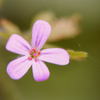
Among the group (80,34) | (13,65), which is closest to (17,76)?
(13,65)

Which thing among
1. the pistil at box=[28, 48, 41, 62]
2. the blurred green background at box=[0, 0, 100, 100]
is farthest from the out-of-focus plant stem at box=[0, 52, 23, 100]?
the pistil at box=[28, 48, 41, 62]

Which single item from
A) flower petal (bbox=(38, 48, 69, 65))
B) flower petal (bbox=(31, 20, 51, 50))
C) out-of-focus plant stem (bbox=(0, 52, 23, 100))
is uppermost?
flower petal (bbox=(31, 20, 51, 50))

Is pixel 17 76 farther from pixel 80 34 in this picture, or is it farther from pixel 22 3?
pixel 22 3

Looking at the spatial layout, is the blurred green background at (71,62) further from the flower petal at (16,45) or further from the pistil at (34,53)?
the flower petal at (16,45)

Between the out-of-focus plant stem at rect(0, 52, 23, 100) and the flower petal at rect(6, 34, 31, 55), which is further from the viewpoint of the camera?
the out-of-focus plant stem at rect(0, 52, 23, 100)

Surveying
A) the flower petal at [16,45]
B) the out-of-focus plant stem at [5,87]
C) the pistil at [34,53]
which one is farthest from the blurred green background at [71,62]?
the flower petal at [16,45]

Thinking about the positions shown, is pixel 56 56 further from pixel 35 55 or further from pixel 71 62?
pixel 71 62

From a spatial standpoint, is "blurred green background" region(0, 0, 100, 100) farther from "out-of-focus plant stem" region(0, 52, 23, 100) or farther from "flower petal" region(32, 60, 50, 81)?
"flower petal" region(32, 60, 50, 81)
